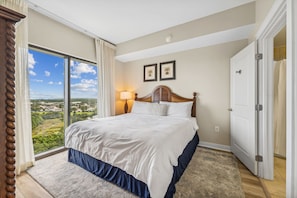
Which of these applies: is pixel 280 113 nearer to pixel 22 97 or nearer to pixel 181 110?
pixel 181 110

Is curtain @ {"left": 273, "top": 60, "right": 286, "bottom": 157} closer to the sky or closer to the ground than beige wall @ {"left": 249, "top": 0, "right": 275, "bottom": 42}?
closer to the ground

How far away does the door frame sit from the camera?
96 cm

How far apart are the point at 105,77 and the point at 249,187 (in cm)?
349

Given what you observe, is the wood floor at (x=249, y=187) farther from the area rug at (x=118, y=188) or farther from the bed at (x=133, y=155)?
the bed at (x=133, y=155)

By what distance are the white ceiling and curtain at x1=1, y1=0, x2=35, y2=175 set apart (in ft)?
1.41

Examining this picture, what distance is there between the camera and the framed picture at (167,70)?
11.1 feet

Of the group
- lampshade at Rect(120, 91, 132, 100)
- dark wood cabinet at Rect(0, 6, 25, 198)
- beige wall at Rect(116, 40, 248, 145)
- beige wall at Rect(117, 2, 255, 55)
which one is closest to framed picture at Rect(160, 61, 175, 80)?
beige wall at Rect(116, 40, 248, 145)

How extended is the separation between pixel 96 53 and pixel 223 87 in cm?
314

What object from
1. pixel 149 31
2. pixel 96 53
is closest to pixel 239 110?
A: pixel 149 31

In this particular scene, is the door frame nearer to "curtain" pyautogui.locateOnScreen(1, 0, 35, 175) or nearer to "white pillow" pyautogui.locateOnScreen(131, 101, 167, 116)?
"white pillow" pyautogui.locateOnScreen(131, 101, 167, 116)

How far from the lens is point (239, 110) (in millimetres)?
2252

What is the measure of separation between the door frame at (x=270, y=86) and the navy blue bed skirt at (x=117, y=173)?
3.25 ft

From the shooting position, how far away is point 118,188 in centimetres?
160

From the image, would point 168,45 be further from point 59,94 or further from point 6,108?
point 6,108
